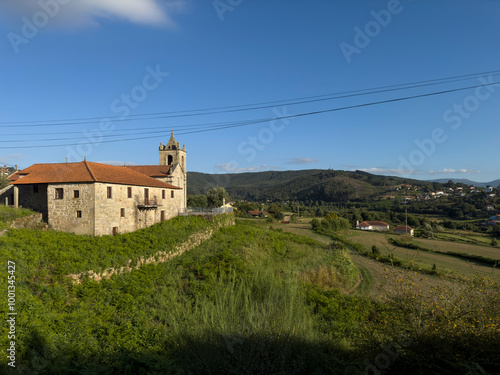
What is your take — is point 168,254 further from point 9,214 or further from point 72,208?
point 9,214

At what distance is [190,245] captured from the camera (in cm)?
2292

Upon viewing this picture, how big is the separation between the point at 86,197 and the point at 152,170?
15.6 m

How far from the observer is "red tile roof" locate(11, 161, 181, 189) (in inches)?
781

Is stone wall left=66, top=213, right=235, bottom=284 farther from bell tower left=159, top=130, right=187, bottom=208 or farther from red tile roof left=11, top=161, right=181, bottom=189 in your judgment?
bell tower left=159, top=130, right=187, bottom=208

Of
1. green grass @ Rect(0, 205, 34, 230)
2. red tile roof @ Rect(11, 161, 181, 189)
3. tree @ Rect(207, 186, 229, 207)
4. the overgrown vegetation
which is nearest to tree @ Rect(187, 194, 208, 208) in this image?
tree @ Rect(207, 186, 229, 207)

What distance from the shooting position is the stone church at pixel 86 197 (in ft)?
64.0

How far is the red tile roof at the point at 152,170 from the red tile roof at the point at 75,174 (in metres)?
8.99

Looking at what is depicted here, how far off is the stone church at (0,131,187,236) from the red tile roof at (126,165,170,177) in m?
8.39

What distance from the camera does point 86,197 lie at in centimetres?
1950

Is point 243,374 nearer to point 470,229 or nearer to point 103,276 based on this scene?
point 103,276

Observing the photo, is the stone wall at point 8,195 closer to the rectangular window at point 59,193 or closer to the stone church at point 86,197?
the stone church at point 86,197

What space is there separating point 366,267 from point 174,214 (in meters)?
20.3

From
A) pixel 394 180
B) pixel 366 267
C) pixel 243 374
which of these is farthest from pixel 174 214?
pixel 394 180

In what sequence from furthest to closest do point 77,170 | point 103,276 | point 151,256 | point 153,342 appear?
point 77,170 → point 151,256 → point 103,276 → point 153,342
